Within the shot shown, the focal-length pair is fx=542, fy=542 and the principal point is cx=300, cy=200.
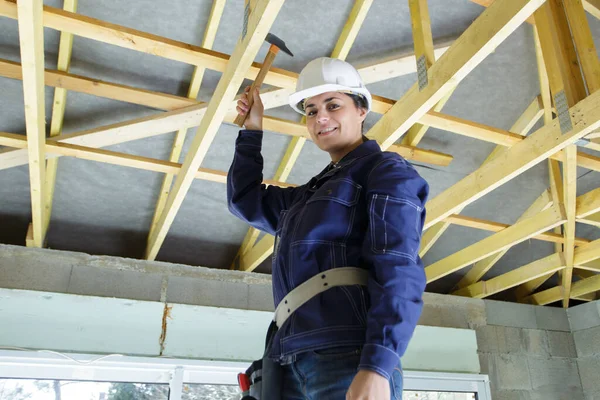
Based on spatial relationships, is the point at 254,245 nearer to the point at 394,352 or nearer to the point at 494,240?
the point at 494,240

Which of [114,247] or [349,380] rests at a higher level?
[114,247]

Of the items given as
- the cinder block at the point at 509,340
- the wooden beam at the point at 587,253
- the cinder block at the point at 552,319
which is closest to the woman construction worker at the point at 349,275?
the wooden beam at the point at 587,253

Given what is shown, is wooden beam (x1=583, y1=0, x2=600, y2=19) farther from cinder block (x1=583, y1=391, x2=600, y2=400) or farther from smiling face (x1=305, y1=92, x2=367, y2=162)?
cinder block (x1=583, y1=391, x2=600, y2=400)

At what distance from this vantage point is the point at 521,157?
3.08 metres

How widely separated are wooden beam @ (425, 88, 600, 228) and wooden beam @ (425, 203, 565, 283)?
33.2 inches

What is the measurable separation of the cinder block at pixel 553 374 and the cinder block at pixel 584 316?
413 mm

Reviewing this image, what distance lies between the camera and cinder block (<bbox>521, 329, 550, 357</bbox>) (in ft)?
19.4

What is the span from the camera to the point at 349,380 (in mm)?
982

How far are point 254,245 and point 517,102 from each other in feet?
8.15

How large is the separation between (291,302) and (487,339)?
5.20 meters

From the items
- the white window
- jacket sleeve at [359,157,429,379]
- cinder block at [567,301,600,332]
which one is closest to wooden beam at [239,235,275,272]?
the white window

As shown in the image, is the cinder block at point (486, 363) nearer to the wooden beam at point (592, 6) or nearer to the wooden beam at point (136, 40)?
the wooden beam at point (592, 6)

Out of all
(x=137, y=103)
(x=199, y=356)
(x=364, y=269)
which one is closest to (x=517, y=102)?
(x=137, y=103)

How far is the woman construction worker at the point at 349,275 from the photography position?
98cm
